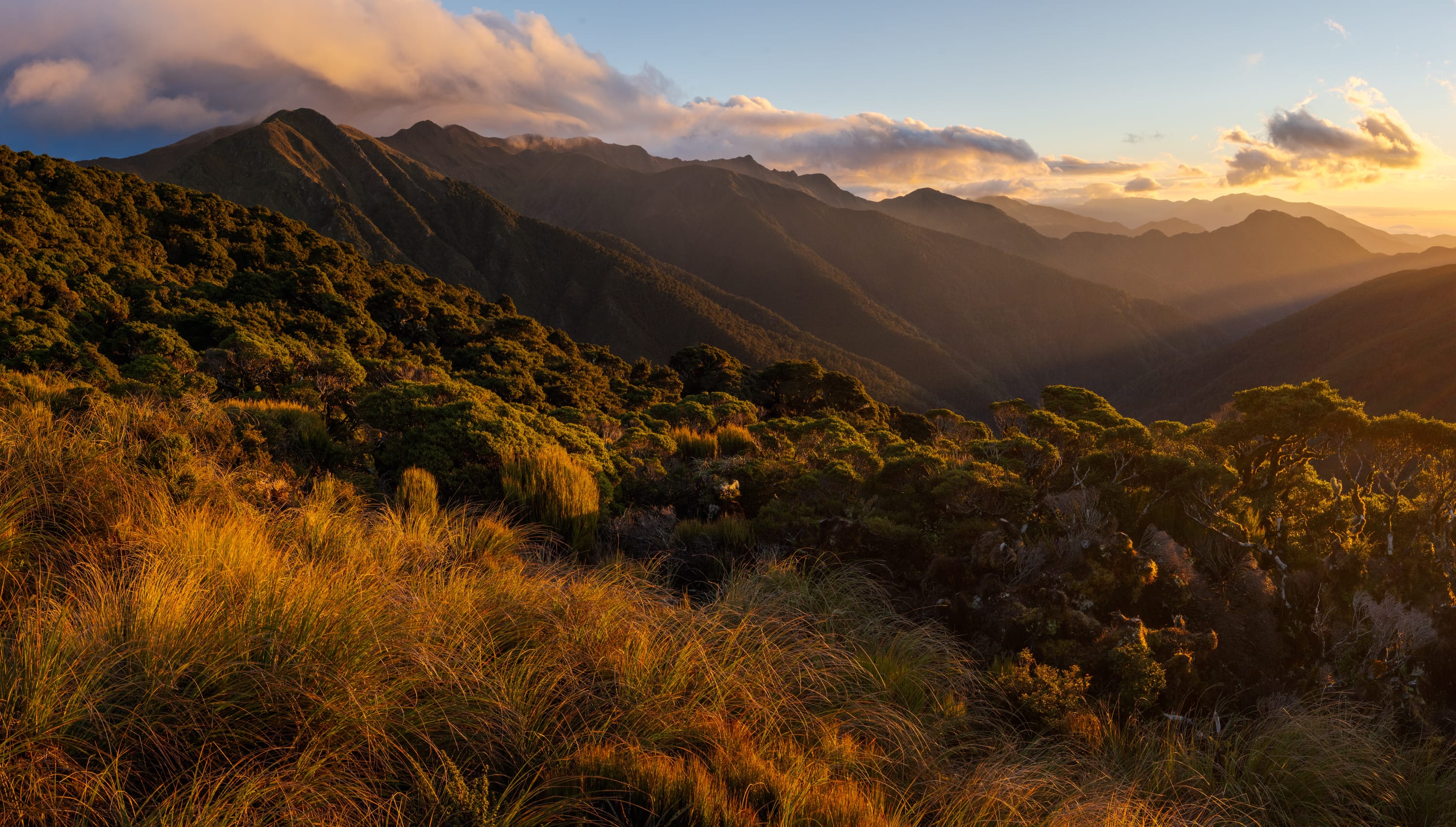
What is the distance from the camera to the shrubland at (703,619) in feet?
8.68

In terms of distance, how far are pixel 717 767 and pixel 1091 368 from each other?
154 meters

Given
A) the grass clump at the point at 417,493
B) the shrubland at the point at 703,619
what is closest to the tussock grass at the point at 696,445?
the shrubland at the point at 703,619

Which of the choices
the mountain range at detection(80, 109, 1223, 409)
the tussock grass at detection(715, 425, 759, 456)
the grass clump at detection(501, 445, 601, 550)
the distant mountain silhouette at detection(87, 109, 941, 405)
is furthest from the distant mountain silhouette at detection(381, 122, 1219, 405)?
the grass clump at detection(501, 445, 601, 550)

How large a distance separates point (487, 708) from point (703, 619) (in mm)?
1420

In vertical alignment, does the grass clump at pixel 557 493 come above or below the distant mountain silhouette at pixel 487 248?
below

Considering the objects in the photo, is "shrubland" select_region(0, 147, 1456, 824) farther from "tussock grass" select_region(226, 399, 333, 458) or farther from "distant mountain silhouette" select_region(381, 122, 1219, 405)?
"distant mountain silhouette" select_region(381, 122, 1219, 405)

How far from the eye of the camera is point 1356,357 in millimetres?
74125

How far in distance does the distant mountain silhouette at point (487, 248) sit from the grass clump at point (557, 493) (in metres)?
82.1

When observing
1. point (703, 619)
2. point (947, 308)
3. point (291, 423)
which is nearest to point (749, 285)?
point (947, 308)

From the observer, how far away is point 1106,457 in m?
6.95

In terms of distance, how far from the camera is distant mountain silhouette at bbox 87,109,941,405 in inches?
3996

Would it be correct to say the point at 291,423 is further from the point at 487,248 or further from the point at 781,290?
the point at 781,290

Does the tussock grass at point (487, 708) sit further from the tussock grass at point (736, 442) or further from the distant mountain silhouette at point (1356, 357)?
the distant mountain silhouette at point (1356, 357)

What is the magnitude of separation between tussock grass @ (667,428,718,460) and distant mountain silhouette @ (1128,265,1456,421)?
216 feet
